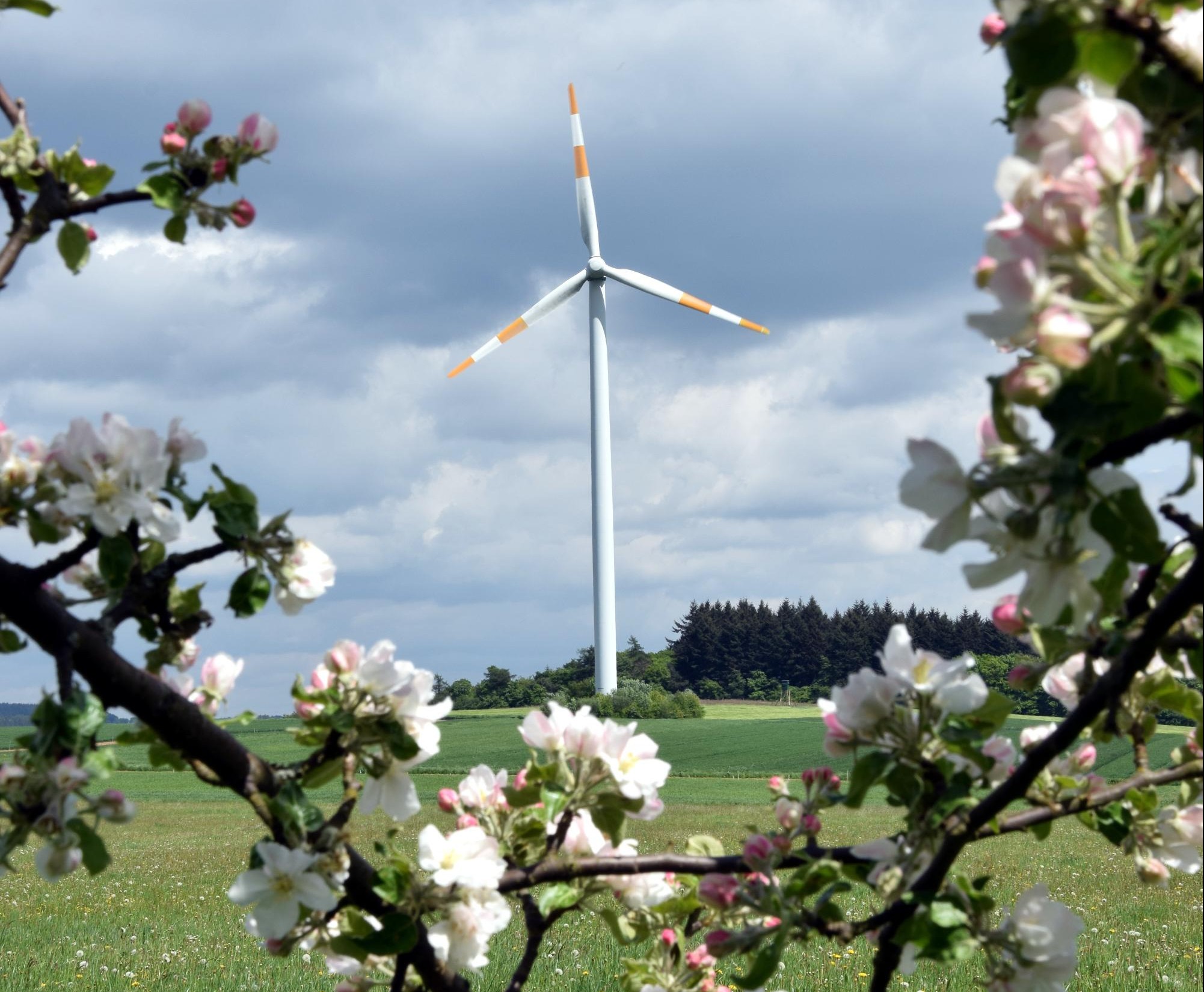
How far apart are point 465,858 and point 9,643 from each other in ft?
2.42

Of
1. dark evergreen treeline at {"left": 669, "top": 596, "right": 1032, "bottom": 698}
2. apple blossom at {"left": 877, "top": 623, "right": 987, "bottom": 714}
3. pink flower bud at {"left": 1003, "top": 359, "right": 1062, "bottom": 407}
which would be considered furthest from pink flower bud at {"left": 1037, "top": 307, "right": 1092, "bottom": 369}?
dark evergreen treeline at {"left": 669, "top": 596, "right": 1032, "bottom": 698}

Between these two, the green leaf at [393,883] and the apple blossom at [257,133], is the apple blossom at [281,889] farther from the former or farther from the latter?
the apple blossom at [257,133]

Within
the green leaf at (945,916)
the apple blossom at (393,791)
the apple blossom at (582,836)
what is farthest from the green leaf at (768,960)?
the apple blossom at (393,791)

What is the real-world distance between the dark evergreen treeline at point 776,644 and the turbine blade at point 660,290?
168ft

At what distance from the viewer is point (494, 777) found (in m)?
2.02

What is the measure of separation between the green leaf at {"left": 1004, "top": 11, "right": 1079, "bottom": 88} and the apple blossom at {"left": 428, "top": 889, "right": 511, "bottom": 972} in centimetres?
131

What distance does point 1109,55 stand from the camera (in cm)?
89

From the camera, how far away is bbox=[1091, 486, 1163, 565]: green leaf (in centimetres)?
91

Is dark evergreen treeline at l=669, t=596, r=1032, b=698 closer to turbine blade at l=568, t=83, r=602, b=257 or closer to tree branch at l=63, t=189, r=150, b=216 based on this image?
turbine blade at l=568, t=83, r=602, b=257

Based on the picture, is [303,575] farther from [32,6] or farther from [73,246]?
[32,6]

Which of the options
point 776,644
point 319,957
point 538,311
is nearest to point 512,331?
point 538,311

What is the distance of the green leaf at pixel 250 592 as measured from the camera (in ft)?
5.20

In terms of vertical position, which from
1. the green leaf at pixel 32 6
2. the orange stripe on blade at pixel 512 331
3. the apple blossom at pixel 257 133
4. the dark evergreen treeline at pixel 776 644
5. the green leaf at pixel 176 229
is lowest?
the dark evergreen treeline at pixel 776 644

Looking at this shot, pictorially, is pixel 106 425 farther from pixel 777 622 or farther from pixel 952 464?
pixel 777 622
